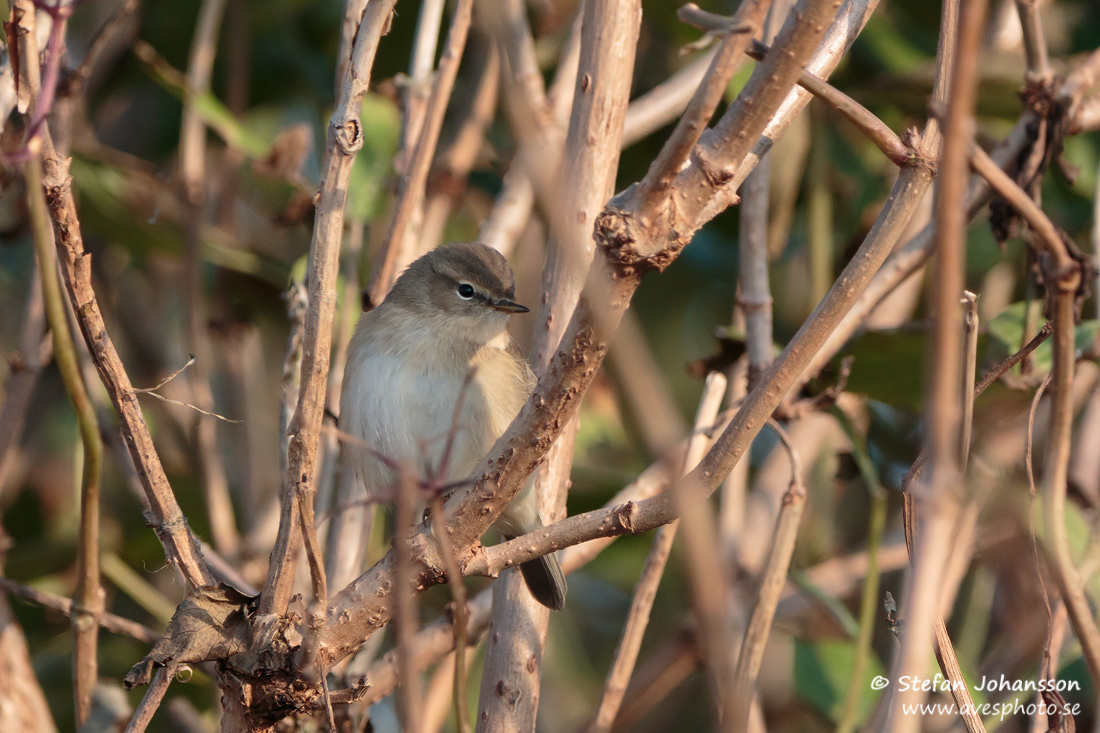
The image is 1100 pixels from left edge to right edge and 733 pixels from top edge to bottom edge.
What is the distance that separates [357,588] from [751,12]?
1403 mm

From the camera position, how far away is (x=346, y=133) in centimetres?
195

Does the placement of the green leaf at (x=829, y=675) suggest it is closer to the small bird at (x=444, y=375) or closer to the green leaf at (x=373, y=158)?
the small bird at (x=444, y=375)

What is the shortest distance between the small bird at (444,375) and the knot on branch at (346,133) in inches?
64.7

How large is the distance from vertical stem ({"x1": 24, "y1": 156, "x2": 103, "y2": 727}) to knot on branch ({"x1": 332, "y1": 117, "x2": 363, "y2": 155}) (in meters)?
0.51

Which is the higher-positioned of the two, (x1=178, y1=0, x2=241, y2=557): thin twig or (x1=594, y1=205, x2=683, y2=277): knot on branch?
(x1=178, y1=0, x2=241, y2=557): thin twig

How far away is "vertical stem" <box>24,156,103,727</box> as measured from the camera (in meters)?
1.68

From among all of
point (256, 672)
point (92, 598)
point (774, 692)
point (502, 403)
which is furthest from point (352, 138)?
point (774, 692)

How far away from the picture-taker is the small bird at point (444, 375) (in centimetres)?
362

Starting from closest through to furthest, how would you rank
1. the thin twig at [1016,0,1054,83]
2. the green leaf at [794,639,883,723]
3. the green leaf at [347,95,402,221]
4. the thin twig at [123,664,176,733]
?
the thin twig at [123,664,176,733] < the thin twig at [1016,0,1054,83] < the green leaf at [794,639,883,723] < the green leaf at [347,95,402,221]

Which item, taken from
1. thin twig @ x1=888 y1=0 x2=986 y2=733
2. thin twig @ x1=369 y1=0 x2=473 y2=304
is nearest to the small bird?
thin twig @ x1=369 y1=0 x2=473 y2=304

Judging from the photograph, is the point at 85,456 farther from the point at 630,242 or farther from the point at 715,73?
the point at 715,73

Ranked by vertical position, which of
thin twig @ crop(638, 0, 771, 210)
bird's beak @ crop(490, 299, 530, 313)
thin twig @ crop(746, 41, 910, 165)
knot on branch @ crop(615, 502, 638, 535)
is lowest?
knot on branch @ crop(615, 502, 638, 535)

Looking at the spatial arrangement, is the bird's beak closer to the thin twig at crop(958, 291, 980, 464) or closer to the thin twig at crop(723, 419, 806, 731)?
the thin twig at crop(723, 419, 806, 731)

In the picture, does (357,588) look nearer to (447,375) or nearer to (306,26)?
(447,375)
